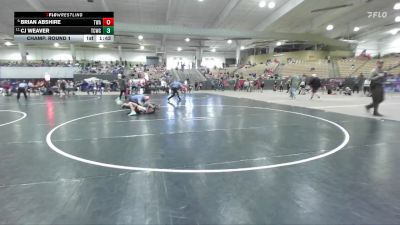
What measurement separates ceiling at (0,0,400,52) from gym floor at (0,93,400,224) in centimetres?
2130

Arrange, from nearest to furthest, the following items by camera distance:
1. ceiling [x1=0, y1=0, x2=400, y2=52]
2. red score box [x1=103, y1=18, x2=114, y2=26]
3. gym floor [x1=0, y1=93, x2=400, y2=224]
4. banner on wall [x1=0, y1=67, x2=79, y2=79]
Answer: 1. gym floor [x1=0, y1=93, x2=400, y2=224]
2. red score box [x1=103, y1=18, x2=114, y2=26]
3. ceiling [x1=0, y1=0, x2=400, y2=52]
4. banner on wall [x1=0, y1=67, x2=79, y2=79]

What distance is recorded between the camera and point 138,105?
10141 millimetres

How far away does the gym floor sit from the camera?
8.52ft

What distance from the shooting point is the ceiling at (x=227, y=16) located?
25.1 m

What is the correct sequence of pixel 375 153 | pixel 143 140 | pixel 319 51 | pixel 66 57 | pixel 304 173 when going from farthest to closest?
pixel 66 57 < pixel 319 51 < pixel 143 140 < pixel 375 153 < pixel 304 173

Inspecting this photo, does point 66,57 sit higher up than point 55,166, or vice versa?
point 66,57

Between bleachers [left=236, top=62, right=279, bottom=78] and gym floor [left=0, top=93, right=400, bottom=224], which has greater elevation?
bleachers [left=236, top=62, right=279, bottom=78]

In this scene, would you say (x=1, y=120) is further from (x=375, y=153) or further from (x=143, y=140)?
(x=375, y=153)

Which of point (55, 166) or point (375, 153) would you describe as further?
point (375, 153)

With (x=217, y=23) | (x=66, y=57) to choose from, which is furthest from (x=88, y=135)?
(x=66, y=57)

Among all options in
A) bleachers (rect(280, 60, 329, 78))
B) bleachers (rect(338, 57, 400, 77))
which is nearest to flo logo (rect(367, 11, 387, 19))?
bleachers (rect(338, 57, 400, 77))

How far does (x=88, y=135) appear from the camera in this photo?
250 inches

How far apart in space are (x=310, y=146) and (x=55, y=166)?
464 cm
